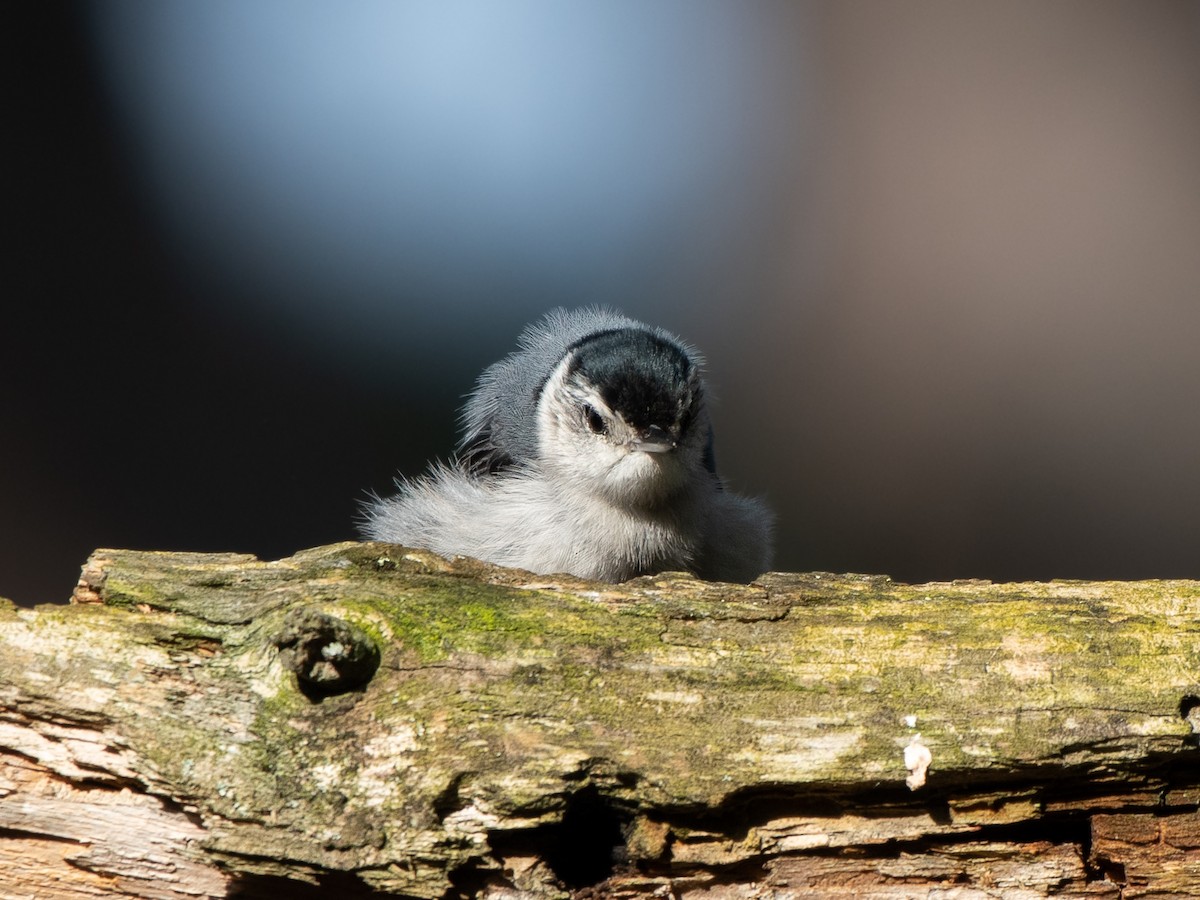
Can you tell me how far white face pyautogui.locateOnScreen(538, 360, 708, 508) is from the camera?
7.91 feet

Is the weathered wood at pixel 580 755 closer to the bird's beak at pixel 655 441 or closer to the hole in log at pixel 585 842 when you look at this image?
the hole in log at pixel 585 842

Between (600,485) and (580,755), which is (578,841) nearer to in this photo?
(580,755)

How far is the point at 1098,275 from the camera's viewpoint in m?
3.03

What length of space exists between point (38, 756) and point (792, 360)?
251cm

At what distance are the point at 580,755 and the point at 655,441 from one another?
1.10m

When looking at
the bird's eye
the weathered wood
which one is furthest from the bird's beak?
the weathered wood

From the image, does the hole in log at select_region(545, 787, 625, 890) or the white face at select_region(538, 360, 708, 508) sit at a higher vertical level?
the white face at select_region(538, 360, 708, 508)

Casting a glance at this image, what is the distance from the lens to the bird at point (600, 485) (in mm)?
2432

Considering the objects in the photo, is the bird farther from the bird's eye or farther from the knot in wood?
the knot in wood

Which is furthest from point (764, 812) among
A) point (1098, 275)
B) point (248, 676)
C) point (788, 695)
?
point (1098, 275)

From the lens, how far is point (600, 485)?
246 cm

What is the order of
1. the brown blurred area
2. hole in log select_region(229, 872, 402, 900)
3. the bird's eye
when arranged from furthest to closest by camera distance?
the brown blurred area → the bird's eye → hole in log select_region(229, 872, 402, 900)

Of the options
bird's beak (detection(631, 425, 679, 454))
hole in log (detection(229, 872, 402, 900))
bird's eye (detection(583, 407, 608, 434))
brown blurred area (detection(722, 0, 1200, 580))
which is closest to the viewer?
hole in log (detection(229, 872, 402, 900))

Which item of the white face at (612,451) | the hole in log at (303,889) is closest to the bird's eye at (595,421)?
the white face at (612,451)
